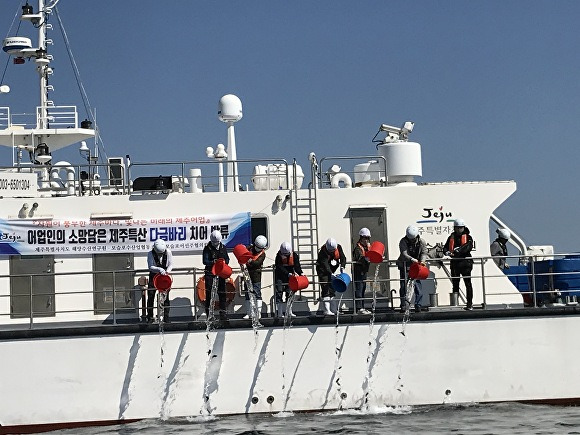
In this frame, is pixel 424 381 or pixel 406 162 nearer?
pixel 424 381

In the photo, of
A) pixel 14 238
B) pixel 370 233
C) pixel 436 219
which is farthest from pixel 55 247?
pixel 436 219

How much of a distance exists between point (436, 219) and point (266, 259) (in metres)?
3.46

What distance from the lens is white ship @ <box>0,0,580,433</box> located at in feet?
59.4

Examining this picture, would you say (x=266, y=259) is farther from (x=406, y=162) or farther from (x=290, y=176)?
(x=406, y=162)

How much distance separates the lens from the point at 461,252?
18.9 m

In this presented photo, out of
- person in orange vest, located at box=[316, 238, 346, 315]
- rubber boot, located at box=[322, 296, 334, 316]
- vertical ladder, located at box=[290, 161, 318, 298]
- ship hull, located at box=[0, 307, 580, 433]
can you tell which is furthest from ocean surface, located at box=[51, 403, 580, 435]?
vertical ladder, located at box=[290, 161, 318, 298]

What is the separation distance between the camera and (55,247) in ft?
67.0

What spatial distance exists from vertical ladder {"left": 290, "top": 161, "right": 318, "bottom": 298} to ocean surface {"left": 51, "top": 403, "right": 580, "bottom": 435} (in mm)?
3306

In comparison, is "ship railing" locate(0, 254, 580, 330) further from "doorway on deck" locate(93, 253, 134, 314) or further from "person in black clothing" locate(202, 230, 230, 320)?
"person in black clothing" locate(202, 230, 230, 320)

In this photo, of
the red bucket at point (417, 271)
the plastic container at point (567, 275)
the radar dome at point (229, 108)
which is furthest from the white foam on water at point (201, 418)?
the radar dome at point (229, 108)

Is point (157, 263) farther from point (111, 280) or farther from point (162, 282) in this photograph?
point (111, 280)

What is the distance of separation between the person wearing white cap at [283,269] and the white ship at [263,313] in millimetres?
217

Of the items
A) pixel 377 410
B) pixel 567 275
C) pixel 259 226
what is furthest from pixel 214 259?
pixel 567 275

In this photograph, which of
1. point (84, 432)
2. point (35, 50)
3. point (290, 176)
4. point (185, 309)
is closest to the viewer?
point (84, 432)
